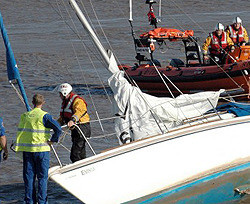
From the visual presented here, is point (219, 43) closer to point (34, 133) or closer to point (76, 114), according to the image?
point (76, 114)

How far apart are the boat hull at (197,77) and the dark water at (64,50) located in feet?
3.81

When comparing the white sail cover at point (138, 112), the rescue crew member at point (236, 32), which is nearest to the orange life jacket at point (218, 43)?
the rescue crew member at point (236, 32)

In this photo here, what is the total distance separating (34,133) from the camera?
27.3ft

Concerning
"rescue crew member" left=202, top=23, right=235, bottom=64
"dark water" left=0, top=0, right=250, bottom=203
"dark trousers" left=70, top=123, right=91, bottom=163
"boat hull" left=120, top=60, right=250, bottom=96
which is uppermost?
"dark trousers" left=70, top=123, right=91, bottom=163

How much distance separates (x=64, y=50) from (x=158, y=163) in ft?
52.1

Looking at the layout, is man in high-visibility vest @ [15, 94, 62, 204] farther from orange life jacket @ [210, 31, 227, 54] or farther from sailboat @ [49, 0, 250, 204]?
orange life jacket @ [210, 31, 227, 54]

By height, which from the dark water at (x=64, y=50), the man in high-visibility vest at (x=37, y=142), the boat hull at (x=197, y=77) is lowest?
the dark water at (x=64, y=50)

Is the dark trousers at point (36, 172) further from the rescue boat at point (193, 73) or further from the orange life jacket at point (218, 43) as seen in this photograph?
the orange life jacket at point (218, 43)

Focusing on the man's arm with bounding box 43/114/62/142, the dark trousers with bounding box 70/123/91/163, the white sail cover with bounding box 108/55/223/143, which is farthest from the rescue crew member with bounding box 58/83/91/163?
the man's arm with bounding box 43/114/62/142

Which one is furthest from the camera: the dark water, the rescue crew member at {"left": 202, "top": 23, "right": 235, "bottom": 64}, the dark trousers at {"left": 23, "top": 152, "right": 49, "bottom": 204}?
the rescue crew member at {"left": 202, "top": 23, "right": 235, "bottom": 64}

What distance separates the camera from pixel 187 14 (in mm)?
30969

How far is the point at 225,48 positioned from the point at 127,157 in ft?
26.9

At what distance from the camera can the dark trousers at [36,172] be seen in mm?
8375

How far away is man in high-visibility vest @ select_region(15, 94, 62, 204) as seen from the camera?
27.3ft
